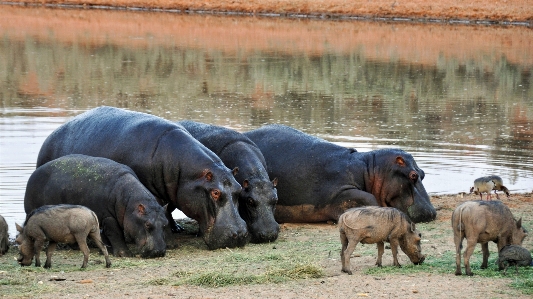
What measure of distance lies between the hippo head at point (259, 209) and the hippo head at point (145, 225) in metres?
1.31

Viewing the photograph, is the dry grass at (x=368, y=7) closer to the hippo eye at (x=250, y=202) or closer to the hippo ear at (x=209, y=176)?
the hippo eye at (x=250, y=202)

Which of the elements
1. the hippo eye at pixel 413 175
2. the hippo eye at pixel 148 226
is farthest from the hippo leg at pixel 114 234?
the hippo eye at pixel 413 175

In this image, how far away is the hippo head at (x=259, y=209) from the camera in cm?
1144

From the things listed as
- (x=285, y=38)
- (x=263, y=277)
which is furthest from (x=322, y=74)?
(x=263, y=277)

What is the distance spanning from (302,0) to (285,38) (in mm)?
13731

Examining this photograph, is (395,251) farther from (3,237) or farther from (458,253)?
(3,237)

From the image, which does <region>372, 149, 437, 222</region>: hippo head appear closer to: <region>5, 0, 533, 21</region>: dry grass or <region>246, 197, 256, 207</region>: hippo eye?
<region>246, 197, 256, 207</region>: hippo eye

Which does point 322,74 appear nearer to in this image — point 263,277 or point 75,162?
point 75,162

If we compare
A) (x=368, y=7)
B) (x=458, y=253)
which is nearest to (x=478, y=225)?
(x=458, y=253)

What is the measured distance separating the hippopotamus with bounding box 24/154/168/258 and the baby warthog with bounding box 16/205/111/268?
815 mm

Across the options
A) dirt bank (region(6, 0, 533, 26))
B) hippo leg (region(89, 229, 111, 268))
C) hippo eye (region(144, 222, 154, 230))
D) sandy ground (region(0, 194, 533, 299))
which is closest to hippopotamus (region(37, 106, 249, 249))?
hippo eye (region(144, 222, 154, 230))

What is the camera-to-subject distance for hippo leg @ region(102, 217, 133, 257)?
35.0 ft

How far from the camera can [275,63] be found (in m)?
36.5

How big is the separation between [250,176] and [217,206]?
1027mm
